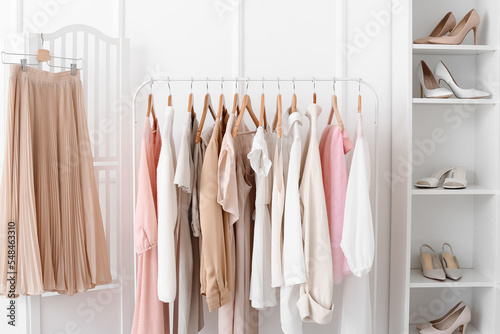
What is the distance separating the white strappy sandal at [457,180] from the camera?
7.35 ft

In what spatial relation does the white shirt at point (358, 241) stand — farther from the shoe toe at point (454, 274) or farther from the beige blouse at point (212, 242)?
the shoe toe at point (454, 274)

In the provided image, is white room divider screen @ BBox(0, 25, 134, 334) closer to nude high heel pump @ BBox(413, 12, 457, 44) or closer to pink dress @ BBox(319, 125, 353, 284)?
pink dress @ BBox(319, 125, 353, 284)

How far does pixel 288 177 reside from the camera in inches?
72.9

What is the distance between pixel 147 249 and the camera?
1876mm

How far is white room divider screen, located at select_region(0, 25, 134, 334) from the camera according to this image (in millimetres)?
2191

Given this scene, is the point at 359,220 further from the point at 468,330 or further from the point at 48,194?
the point at 48,194

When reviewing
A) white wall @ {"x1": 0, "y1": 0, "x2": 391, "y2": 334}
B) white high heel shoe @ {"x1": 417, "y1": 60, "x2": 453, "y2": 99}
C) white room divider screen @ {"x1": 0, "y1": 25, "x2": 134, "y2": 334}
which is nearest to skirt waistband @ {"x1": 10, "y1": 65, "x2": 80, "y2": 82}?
white room divider screen @ {"x1": 0, "y1": 25, "x2": 134, "y2": 334}

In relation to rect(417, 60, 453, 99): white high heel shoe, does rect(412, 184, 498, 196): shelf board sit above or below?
below

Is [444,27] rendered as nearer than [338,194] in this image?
No

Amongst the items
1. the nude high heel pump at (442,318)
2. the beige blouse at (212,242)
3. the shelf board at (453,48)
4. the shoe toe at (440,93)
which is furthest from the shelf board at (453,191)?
the beige blouse at (212,242)

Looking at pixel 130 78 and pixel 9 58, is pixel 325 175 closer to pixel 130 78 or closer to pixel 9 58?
pixel 130 78

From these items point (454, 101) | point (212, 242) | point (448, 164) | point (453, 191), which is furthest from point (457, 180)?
point (212, 242)

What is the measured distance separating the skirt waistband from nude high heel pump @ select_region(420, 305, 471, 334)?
2.15 metres

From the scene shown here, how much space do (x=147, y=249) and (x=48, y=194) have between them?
558 mm
